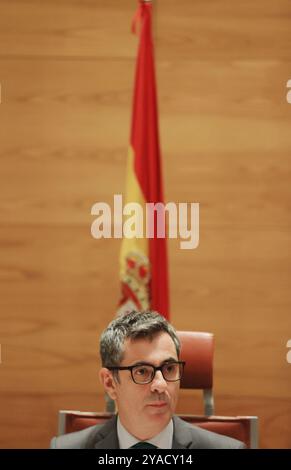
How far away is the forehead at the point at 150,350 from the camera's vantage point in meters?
1.44

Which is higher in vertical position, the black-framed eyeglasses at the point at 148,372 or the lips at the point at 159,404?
the black-framed eyeglasses at the point at 148,372

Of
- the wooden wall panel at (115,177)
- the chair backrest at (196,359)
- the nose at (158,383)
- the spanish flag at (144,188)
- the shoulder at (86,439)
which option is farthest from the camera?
the wooden wall panel at (115,177)

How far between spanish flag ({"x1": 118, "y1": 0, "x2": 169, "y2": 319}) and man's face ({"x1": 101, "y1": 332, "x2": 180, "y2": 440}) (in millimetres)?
1255

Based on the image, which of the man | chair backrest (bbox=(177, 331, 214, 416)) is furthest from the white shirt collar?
chair backrest (bbox=(177, 331, 214, 416))

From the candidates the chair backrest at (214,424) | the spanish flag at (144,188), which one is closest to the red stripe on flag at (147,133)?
the spanish flag at (144,188)

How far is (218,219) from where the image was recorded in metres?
3.29

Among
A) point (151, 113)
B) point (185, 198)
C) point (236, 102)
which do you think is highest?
point (236, 102)

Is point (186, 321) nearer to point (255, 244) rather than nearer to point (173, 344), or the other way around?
point (255, 244)

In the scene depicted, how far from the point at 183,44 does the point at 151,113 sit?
2.10ft

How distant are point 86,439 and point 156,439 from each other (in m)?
0.18

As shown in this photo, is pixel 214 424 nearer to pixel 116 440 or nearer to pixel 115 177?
pixel 116 440

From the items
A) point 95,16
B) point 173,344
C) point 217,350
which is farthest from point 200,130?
point 173,344

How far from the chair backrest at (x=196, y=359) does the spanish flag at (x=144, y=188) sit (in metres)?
0.63

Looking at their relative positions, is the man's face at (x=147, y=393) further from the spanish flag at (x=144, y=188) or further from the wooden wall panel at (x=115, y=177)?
the wooden wall panel at (x=115, y=177)
